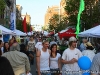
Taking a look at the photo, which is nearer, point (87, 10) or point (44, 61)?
point (44, 61)

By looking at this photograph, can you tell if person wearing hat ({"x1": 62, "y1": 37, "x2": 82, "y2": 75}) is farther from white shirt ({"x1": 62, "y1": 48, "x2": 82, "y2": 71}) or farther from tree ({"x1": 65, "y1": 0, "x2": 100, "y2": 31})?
tree ({"x1": 65, "y1": 0, "x2": 100, "y2": 31})

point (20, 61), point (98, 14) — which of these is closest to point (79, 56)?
point (20, 61)

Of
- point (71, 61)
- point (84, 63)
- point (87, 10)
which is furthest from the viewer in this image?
point (87, 10)

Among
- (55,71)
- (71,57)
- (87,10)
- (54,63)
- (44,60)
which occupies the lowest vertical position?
(55,71)

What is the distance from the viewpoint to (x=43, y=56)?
296 inches

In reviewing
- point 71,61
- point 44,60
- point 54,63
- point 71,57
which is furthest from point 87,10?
point 71,61

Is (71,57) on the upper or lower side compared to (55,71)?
upper

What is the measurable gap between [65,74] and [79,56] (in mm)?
620

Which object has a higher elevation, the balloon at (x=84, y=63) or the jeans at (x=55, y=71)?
the balloon at (x=84, y=63)

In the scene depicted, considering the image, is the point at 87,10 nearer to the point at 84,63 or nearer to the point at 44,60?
the point at 44,60

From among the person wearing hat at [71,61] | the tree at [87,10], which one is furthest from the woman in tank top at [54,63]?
the tree at [87,10]

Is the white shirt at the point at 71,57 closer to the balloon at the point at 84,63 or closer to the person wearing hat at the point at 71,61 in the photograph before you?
the person wearing hat at the point at 71,61

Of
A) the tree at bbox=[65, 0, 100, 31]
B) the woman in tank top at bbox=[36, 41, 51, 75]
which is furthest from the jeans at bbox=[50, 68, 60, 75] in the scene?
the tree at bbox=[65, 0, 100, 31]

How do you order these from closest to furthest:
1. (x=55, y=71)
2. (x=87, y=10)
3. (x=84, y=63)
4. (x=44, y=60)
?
1. (x=84, y=63)
2. (x=44, y=60)
3. (x=55, y=71)
4. (x=87, y=10)
